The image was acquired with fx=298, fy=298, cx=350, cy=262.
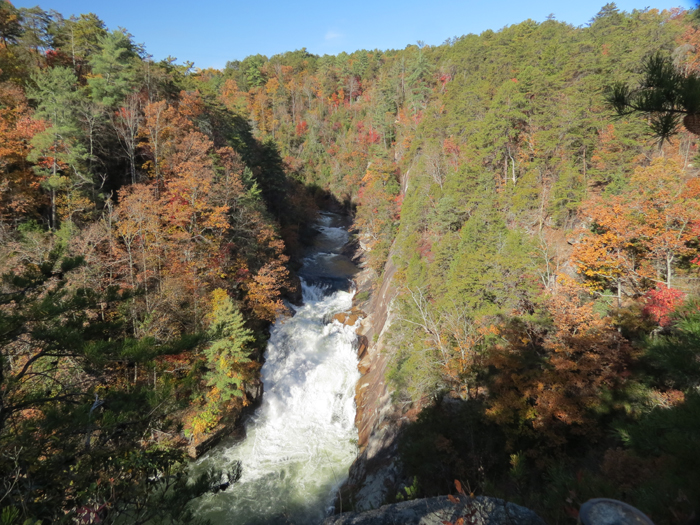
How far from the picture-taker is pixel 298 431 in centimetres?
1828

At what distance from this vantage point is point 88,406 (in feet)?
16.1

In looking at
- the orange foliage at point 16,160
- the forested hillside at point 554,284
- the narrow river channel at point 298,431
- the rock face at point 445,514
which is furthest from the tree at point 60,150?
the rock face at point 445,514

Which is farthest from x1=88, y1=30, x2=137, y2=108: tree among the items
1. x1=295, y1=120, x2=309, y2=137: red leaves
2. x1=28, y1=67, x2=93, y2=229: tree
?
x1=295, y1=120, x2=309, y2=137: red leaves

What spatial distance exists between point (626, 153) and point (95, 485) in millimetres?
23927

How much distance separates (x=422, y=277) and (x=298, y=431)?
1226 centimetres

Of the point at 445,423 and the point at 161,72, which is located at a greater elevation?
the point at 161,72

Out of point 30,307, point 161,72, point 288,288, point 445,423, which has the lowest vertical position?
point 445,423

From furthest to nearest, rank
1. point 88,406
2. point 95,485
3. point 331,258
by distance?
point 331,258, point 88,406, point 95,485

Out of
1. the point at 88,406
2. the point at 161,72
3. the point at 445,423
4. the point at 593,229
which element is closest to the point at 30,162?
the point at 161,72

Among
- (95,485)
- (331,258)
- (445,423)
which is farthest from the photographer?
(331,258)

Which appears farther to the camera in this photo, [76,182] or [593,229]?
[76,182]

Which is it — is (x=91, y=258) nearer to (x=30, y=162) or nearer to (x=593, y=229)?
(x=30, y=162)

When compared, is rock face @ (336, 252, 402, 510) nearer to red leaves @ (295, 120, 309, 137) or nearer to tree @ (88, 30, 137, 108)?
tree @ (88, 30, 137, 108)

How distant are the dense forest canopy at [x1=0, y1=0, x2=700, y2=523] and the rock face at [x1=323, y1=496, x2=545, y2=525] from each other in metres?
1.20
